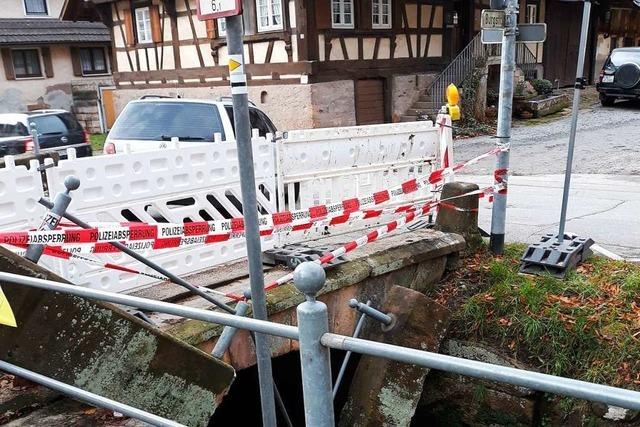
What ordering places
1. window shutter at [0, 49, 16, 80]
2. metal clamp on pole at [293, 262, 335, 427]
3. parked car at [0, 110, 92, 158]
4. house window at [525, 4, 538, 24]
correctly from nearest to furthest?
1. metal clamp on pole at [293, 262, 335, 427]
2. parked car at [0, 110, 92, 158]
3. house window at [525, 4, 538, 24]
4. window shutter at [0, 49, 16, 80]

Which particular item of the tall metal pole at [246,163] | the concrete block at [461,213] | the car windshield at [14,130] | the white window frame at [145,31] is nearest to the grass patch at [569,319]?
the concrete block at [461,213]

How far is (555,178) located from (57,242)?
9.30 meters

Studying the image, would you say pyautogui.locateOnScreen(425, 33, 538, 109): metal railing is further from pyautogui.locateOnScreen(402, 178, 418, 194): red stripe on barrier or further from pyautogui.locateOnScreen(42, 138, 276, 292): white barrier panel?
pyautogui.locateOnScreen(42, 138, 276, 292): white barrier panel

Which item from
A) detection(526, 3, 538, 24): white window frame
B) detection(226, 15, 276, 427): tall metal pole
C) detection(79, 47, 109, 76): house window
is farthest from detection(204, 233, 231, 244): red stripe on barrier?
detection(79, 47, 109, 76): house window

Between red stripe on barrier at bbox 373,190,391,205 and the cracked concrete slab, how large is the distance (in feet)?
5.60

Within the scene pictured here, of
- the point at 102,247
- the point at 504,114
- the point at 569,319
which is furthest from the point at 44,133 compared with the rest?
the point at 569,319

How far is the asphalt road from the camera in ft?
22.8

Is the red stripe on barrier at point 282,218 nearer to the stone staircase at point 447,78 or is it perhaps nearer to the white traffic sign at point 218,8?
the white traffic sign at point 218,8

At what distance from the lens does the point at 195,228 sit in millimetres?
4285

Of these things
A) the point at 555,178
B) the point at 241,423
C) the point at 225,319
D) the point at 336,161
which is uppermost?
the point at 225,319

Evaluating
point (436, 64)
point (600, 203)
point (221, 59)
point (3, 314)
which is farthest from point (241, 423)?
point (436, 64)

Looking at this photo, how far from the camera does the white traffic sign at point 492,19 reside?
5328mm

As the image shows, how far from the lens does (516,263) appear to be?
5695 mm

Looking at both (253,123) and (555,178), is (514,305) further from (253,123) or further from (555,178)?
(555,178)
